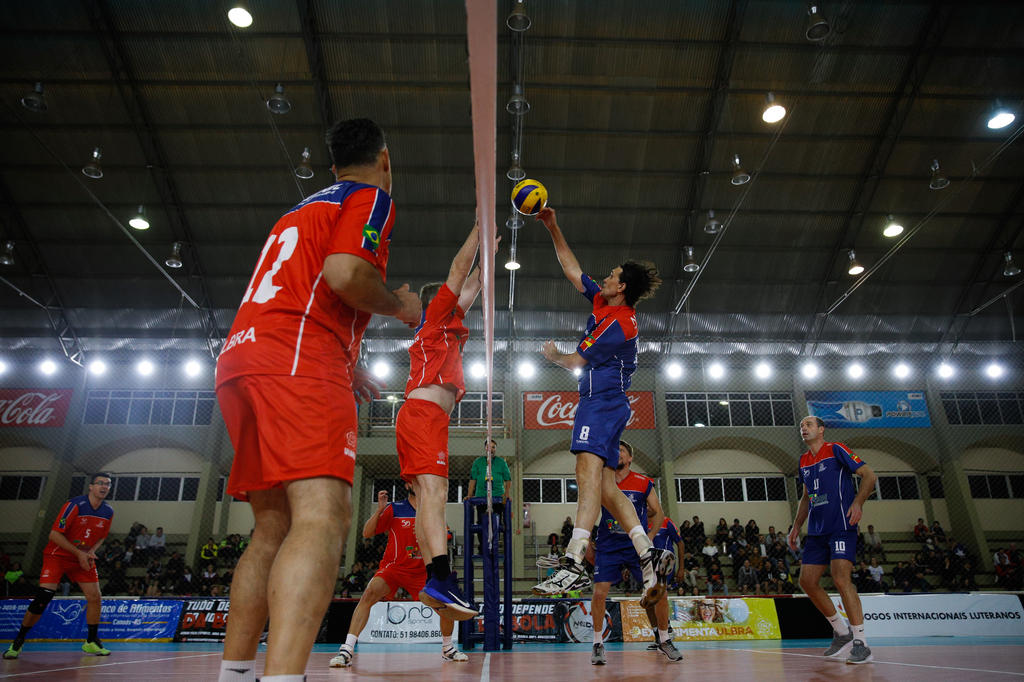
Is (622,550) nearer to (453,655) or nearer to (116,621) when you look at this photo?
(453,655)

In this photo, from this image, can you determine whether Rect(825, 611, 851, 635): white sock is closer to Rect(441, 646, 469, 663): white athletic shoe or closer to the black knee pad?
Rect(441, 646, 469, 663): white athletic shoe

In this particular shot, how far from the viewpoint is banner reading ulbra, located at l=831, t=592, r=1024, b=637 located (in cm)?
1191

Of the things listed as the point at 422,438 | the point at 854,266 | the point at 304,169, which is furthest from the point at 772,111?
the point at 422,438

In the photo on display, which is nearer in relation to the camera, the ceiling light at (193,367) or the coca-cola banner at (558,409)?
the ceiling light at (193,367)

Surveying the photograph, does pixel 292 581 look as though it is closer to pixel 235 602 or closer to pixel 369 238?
pixel 235 602

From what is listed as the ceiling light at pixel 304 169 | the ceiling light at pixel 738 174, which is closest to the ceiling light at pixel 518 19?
the ceiling light at pixel 304 169

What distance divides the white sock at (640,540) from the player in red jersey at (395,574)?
6.97ft

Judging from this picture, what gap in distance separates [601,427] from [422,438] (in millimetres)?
1229

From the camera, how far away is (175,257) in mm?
17250

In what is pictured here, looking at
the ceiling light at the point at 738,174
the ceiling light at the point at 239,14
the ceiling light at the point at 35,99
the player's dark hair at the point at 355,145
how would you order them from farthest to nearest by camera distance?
the ceiling light at the point at 738,174
the ceiling light at the point at 35,99
the ceiling light at the point at 239,14
the player's dark hair at the point at 355,145

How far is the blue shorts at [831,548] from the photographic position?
5.86 metres

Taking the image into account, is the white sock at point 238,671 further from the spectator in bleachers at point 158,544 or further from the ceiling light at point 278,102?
the spectator in bleachers at point 158,544

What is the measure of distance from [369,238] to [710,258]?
18547mm

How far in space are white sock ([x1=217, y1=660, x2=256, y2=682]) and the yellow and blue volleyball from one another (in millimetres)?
2854
